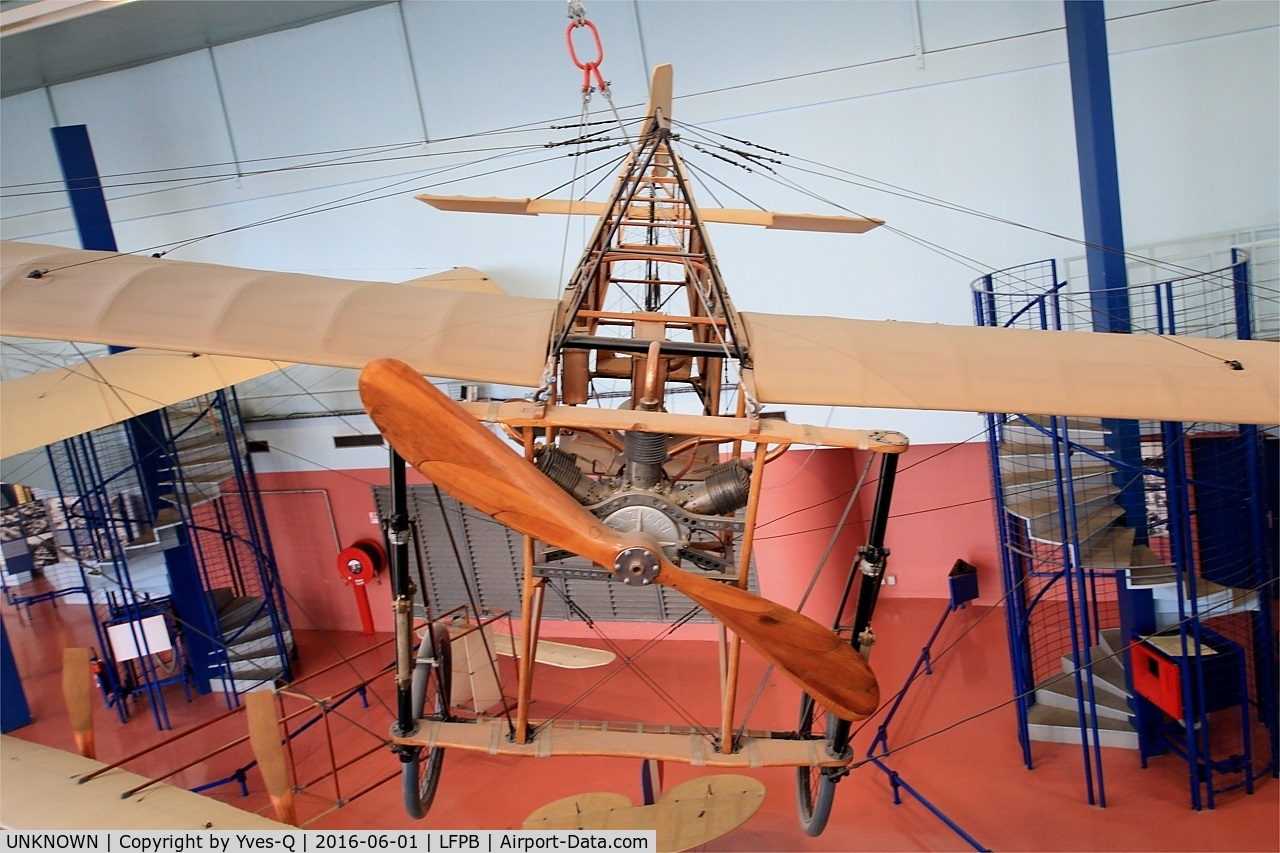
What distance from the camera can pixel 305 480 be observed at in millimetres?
7906

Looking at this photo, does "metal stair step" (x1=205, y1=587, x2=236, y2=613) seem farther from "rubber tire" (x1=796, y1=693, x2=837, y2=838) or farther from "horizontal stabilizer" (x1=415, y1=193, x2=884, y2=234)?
"rubber tire" (x1=796, y1=693, x2=837, y2=838)

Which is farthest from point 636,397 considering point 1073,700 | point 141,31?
point 141,31

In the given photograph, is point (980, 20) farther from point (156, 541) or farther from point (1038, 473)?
point (156, 541)

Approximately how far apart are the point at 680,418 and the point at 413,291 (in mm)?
1315

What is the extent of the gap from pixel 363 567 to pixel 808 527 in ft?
14.1

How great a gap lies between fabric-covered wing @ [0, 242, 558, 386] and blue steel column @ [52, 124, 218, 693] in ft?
9.77

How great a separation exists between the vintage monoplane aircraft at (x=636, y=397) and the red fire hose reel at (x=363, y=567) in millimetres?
4821

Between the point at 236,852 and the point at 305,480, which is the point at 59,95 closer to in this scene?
the point at 305,480

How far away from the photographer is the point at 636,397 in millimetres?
3090

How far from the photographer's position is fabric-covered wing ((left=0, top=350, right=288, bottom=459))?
486cm

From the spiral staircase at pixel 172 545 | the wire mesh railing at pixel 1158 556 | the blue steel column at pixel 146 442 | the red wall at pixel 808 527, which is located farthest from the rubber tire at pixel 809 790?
the spiral staircase at pixel 172 545

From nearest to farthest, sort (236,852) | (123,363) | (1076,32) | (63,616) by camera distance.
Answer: (236,852)
(1076,32)
(123,363)
(63,616)

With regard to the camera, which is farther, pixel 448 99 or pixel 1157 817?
pixel 448 99

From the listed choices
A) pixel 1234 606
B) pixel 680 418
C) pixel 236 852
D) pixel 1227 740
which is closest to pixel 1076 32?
pixel 1234 606
